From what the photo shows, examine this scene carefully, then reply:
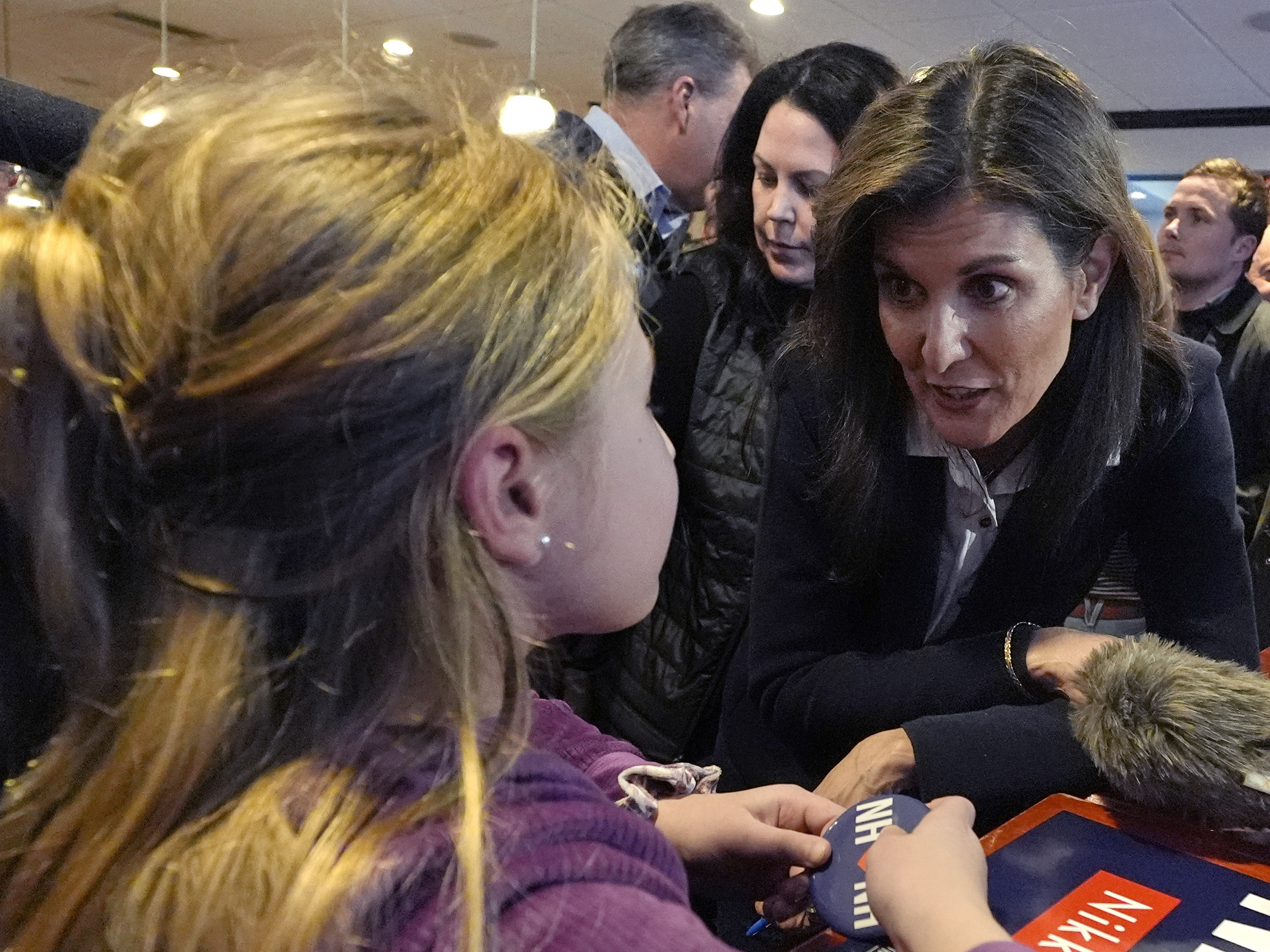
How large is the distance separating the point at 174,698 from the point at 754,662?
70 cm

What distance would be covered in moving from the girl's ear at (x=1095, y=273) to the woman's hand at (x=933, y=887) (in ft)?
2.04

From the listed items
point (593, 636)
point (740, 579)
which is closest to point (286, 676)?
point (740, 579)

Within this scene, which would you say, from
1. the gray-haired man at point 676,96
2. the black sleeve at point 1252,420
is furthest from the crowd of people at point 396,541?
the black sleeve at point 1252,420

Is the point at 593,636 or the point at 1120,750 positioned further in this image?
the point at 593,636

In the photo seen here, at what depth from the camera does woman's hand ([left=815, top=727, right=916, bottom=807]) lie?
0.89 m

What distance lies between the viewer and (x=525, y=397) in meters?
0.59

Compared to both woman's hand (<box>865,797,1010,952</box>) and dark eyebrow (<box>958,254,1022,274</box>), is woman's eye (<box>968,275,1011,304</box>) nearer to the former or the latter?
dark eyebrow (<box>958,254,1022,274</box>)

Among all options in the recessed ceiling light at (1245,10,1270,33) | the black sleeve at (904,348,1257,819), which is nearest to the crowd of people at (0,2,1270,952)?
the black sleeve at (904,348,1257,819)

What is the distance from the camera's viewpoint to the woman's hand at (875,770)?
890 millimetres

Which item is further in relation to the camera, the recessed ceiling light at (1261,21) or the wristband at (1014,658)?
the recessed ceiling light at (1261,21)

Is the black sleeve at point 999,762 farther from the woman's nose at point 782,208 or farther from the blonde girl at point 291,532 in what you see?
the woman's nose at point 782,208

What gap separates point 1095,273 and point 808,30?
4.90 m

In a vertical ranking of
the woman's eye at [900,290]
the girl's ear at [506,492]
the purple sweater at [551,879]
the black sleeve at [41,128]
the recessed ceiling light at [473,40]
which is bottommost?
the purple sweater at [551,879]

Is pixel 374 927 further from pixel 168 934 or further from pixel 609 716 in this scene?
pixel 609 716
